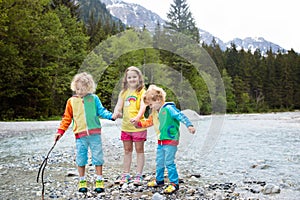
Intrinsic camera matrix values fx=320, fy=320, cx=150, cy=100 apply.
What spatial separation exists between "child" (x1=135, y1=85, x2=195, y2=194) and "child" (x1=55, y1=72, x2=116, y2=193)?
1.96 feet

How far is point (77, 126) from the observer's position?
437 centimetres

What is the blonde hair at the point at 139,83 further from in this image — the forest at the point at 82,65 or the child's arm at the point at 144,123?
the forest at the point at 82,65

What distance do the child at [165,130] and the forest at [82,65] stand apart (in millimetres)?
1472

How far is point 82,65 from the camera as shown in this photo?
11.5 m

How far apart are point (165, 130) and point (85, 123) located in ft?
3.58

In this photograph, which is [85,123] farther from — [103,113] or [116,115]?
[116,115]

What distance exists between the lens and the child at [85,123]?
4.35m

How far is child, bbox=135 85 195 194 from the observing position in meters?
4.29

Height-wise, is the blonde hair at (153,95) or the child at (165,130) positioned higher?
the blonde hair at (153,95)

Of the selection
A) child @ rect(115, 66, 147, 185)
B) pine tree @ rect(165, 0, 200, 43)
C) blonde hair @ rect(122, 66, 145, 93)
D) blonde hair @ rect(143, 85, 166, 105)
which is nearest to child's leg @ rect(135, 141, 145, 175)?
child @ rect(115, 66, 147, 185)

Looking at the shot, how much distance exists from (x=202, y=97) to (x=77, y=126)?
5428 mm

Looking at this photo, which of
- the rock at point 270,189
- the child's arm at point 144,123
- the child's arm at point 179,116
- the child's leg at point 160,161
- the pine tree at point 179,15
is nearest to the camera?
the child's arm at point 179,116

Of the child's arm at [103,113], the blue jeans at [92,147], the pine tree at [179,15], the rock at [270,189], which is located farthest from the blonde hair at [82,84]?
the pine tree at [179,15]

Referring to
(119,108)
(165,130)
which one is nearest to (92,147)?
(119,108)
